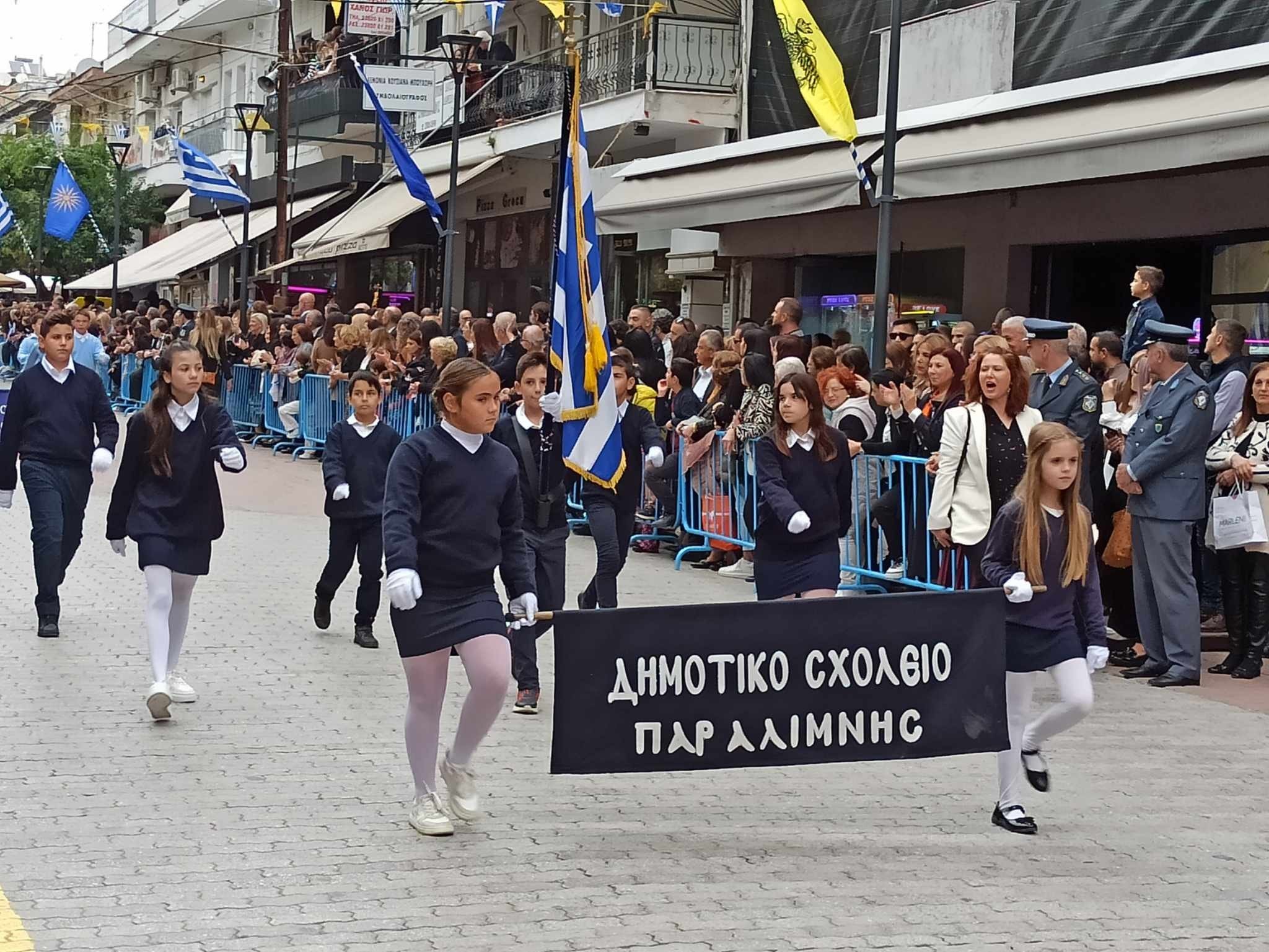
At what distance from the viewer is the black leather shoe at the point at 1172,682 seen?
9438mm

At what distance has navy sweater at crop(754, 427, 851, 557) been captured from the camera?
784 centimetres

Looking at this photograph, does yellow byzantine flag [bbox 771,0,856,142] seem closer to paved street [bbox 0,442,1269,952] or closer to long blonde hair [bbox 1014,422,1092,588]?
paved street [bbox 0,442,1269,952]

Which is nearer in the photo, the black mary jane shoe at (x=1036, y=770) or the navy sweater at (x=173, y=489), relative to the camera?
the black mary jane shoe at (x=1036, y=770)

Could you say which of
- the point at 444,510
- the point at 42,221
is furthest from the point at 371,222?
the point at 42,221

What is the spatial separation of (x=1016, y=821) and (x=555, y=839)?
5.45 feet

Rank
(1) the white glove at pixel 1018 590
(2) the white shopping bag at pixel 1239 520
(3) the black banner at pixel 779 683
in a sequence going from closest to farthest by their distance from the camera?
(3) the black banner at pixel 779 683 → (1) the white glove at pixel 1018 590 → (2) the white shopping bag at pixel 1239 520

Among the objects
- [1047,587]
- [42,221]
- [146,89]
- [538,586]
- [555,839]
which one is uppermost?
[146,89]

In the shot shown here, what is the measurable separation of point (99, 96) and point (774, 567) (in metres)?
57.9

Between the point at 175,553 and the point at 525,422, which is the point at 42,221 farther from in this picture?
the point at 525,422

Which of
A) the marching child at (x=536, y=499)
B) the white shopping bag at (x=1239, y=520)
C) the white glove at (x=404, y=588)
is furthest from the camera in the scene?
the white shopping bag at (x=1239, y=520)

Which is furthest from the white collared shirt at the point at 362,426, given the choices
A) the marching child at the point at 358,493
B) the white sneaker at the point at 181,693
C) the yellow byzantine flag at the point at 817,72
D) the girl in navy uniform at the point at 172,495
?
the yellow byzantine flag at the point at 817,72

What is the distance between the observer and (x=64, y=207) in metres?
38.4

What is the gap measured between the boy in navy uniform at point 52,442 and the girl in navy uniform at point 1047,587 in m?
5.38

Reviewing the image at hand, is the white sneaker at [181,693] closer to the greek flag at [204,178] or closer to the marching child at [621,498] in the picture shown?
the marching child at [621,498]
